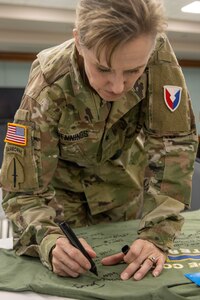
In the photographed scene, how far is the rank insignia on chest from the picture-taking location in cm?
107

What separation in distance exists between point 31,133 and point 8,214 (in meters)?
0.23

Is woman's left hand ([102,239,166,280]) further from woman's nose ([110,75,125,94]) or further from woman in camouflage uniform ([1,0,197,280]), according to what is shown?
woman's nose ([110,75,125,94])

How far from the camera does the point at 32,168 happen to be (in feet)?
3.33

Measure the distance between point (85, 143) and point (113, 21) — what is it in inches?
16.5

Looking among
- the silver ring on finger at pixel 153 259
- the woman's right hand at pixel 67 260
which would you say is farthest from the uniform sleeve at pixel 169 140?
the woman's right hand at pixel 67 260

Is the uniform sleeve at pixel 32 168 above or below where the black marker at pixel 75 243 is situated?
above

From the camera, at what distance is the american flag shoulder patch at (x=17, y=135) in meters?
1.00

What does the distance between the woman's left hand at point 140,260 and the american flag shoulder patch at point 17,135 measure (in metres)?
0.36

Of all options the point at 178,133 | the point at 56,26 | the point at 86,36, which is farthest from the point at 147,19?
the point at 56,26

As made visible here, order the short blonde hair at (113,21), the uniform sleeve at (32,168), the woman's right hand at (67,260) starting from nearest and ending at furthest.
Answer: the short blonde hair at (113,21), the woman's right hand at (67,260), the uniform sleeve at (32,168)

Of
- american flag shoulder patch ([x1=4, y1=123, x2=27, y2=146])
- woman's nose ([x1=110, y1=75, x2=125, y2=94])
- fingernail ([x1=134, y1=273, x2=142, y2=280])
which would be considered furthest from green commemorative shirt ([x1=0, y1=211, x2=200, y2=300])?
woman's nose ([x1=110, y1=75, x2=125, y2=94])

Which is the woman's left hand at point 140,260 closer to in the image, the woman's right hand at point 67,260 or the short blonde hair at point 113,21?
the woman's right hand at point 67,260

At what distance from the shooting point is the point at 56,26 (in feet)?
12.0

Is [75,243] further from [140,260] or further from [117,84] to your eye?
[117,84]
